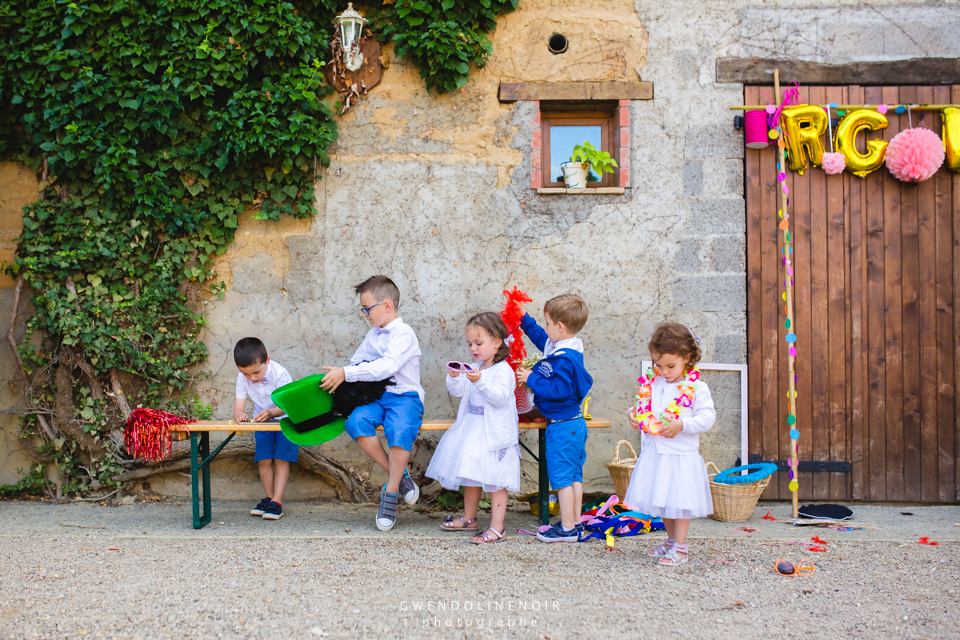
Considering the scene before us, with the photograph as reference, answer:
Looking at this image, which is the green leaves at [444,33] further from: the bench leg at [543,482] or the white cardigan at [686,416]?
the white cardigan at [686,416]

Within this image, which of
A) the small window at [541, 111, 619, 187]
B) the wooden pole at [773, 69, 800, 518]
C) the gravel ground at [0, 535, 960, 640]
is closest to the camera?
the gravel ground at [0, 535, 960, 640]

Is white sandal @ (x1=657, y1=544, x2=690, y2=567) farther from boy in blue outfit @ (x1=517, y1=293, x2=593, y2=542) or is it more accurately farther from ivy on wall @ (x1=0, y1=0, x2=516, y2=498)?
ivy on wall @ (x1=0, y1=0, x2=516, y2=498)

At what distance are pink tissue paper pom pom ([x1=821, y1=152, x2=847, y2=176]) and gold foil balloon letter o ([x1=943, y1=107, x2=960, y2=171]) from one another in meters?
0.73

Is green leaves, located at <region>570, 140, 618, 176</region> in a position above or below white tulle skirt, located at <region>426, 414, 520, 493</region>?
above

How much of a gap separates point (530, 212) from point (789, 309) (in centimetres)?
185

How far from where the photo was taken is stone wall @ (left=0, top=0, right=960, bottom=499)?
4.82 metres

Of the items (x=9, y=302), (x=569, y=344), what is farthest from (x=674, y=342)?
(x=9, y=302)

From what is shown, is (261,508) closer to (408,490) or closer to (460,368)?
(408,490)

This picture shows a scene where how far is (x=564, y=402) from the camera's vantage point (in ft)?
12.3

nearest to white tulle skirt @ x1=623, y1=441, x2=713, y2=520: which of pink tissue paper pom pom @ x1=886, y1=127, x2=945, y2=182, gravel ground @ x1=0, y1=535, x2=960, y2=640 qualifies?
gravel ground @ x1=0, y1=535, x2=960, y2=640

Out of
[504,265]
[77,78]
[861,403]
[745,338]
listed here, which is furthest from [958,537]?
A: [77,78]

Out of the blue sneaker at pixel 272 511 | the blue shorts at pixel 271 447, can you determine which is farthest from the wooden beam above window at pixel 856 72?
the blue sneaker at pixel 272 511

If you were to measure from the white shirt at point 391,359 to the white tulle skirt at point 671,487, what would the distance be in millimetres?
1481

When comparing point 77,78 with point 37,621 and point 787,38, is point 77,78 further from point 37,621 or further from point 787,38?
point 787,38
